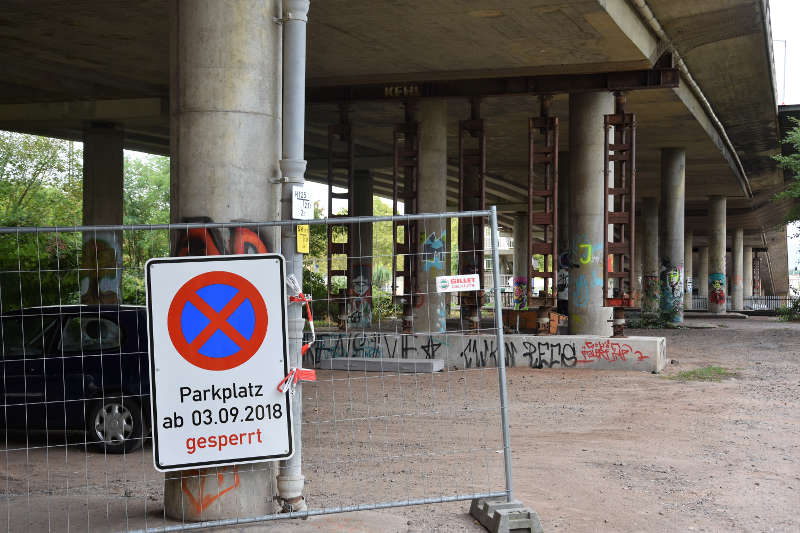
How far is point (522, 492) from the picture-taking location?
8.00 metres

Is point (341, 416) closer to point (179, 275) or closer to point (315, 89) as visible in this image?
point (179, 275)

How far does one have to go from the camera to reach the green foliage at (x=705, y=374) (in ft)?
55.7

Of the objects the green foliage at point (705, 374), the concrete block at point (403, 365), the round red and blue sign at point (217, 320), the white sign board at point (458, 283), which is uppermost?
the white sign board at point (458, 283)

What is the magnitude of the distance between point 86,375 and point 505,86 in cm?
1397

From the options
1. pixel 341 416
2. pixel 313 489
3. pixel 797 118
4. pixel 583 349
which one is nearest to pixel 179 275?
pixel 313 489

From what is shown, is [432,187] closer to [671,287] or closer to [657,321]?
[657,321]

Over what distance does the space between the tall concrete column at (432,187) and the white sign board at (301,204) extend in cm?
1708

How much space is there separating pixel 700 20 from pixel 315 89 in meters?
9.63

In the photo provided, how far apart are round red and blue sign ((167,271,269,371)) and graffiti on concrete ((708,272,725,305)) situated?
46.3 metres

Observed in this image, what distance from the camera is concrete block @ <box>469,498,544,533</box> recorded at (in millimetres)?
6164

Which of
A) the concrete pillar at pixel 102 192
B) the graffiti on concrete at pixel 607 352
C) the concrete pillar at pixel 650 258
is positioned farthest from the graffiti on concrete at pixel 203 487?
the concrete pillar at pixel 650 258

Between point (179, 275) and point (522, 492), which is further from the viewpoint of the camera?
point (522, 492)

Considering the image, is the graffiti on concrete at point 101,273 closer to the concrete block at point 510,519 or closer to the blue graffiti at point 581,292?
the blue graffiti at point 581,292

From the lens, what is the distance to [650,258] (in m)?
51.4
